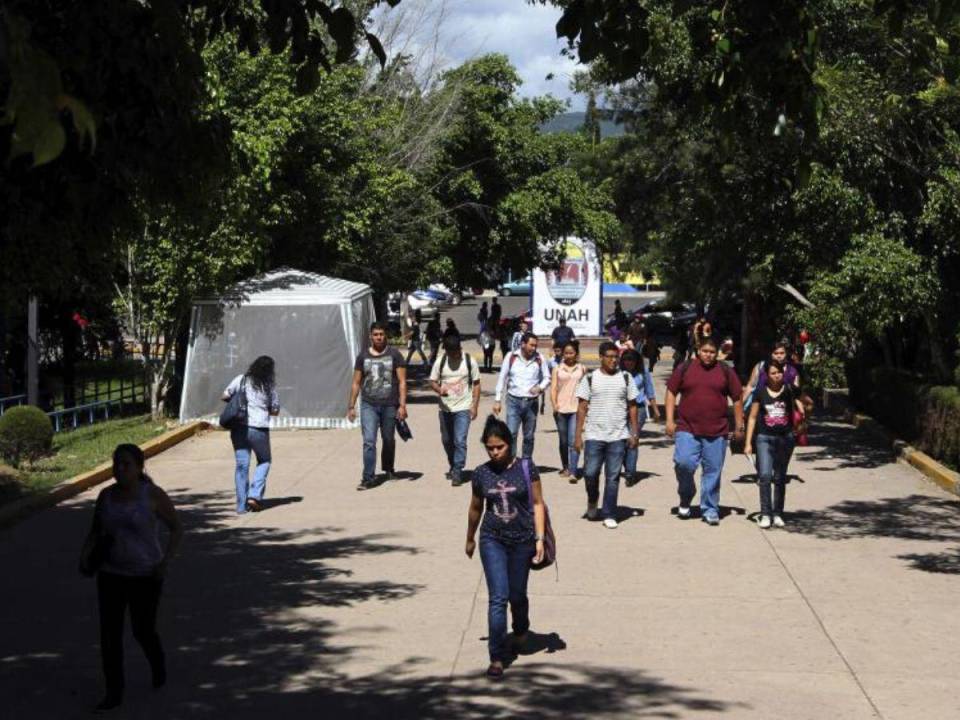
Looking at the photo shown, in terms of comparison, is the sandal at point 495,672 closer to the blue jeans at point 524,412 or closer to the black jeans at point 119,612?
the black jeans at point 119,612

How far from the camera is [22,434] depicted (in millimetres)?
Answer: 17234

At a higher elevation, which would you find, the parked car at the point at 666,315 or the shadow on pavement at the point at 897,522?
the parked car at the point at 666,315

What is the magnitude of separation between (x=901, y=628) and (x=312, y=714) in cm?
387

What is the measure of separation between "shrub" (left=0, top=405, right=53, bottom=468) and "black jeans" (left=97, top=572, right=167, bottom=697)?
9753 millimetres

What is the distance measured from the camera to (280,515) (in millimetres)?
14219

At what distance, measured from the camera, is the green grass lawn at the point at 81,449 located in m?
16.1

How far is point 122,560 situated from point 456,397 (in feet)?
27.6

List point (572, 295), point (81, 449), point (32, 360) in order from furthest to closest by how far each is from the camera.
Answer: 1. point (572, 295)
2. point (32, 360)
3. point (81, 449)

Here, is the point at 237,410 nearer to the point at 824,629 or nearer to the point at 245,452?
the point at 245,452

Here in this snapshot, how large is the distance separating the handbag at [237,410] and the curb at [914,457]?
7.07m

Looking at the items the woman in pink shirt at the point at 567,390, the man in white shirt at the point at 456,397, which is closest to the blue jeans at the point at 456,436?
the man in white shirt at the point at 456,397

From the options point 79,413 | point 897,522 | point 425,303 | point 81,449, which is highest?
point 425,303

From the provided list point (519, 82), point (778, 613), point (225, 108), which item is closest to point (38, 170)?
point (778, 613)

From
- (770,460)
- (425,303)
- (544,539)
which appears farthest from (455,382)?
(425,303)
